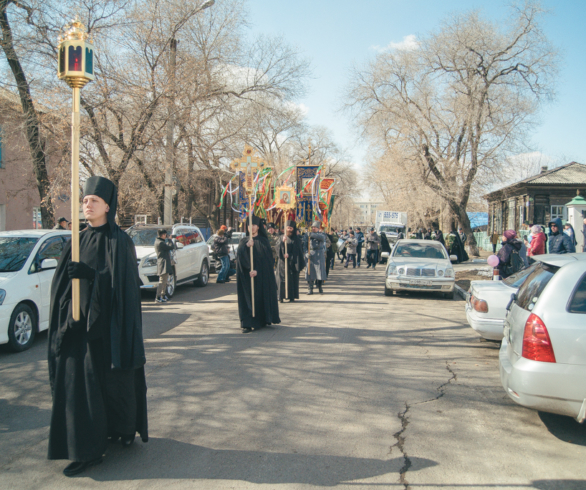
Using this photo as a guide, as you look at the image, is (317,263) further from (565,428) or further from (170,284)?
(565,428)

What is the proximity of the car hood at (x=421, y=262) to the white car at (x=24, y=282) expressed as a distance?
835 cm

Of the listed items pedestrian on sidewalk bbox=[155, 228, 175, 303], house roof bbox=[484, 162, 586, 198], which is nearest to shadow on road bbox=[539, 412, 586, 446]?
pedestrian on sidewalk bbox=[155, 228, 175, 303]

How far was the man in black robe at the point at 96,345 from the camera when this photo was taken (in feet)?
11.2

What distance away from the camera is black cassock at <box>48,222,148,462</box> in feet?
11.2

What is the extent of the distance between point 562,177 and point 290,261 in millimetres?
33024

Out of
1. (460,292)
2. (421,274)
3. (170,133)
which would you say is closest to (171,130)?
(170,133)

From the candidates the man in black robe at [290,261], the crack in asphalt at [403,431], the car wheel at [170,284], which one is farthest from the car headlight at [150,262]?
the crack in asphalt at [403,431]

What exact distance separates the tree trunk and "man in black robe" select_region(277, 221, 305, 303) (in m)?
7.49

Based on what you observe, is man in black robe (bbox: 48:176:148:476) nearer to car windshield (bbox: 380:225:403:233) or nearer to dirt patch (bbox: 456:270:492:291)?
dirt patch (bbox: 456:270:492:291)

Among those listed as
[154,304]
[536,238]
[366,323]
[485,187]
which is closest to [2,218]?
[154,304]

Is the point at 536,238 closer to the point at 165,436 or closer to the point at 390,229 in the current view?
the point at 165,436

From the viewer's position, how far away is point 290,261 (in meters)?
12.5

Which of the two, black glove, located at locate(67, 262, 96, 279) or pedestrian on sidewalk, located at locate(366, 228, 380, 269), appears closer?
black glove, located at locate(67, 262, 96, 279)

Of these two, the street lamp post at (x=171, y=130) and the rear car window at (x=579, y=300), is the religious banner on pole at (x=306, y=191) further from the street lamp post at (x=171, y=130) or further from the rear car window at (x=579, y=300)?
the rear car window at (x=579, y=300)
